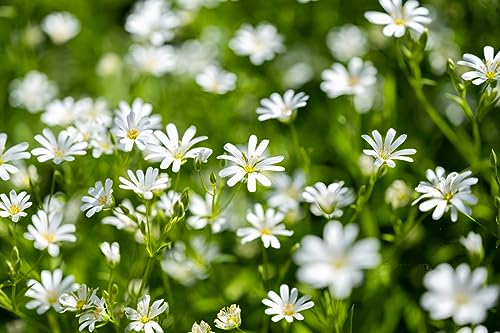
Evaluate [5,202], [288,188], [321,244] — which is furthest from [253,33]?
[321,244]

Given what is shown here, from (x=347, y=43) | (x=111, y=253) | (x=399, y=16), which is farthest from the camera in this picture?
(x=347, y=43)

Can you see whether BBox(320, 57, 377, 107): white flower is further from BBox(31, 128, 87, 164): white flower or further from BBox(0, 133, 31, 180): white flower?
BBox(0, 133, 31, 180): white flower

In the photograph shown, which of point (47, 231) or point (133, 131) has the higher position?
point (133, 131)

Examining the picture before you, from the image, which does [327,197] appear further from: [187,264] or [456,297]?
[187,264]

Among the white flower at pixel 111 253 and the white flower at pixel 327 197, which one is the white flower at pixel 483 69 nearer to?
the white flower at pixel 327 197

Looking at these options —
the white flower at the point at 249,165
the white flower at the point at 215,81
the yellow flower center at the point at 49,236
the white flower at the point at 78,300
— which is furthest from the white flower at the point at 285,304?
the white flower at the point at 215,81

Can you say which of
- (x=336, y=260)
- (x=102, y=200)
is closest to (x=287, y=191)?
(x=102, y=200)
